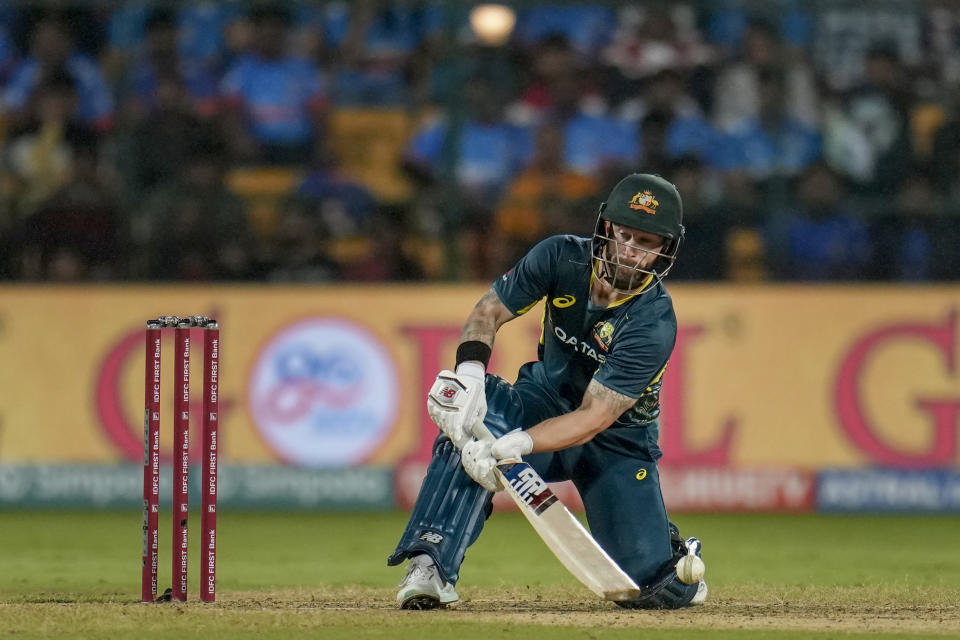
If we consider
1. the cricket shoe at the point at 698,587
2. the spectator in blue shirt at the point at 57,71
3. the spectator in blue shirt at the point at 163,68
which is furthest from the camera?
the spectator in blue shirt at the point at 57,71

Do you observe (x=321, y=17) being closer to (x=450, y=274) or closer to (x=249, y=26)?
(x=249, y=26)

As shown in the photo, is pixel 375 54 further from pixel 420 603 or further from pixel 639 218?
pixel 420 603

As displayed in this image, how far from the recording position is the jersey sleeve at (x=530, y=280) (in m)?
6.88

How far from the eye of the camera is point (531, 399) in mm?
7164

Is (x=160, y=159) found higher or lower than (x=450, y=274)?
higher

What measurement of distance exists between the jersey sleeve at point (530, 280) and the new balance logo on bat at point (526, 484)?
0.76m

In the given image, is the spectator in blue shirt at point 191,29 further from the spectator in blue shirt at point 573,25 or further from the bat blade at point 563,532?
the bat blade at point 563,532

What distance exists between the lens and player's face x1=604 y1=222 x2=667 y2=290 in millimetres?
6660

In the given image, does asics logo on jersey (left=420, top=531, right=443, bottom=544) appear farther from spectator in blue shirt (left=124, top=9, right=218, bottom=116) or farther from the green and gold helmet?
spectator in blue shirt (left=124, top=9, right=218, bottom=116)

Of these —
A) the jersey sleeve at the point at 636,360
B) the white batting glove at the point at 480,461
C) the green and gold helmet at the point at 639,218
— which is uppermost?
the green and gold helmet at the point at 639,218

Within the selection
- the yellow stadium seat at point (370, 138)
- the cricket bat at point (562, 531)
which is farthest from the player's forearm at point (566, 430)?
the yellow stadium seat at point (370, 138)

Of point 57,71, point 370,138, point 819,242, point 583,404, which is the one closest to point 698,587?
point 583,404

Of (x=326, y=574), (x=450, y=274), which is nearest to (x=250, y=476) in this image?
(x=450, y=274)

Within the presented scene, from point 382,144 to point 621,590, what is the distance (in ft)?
22.7
